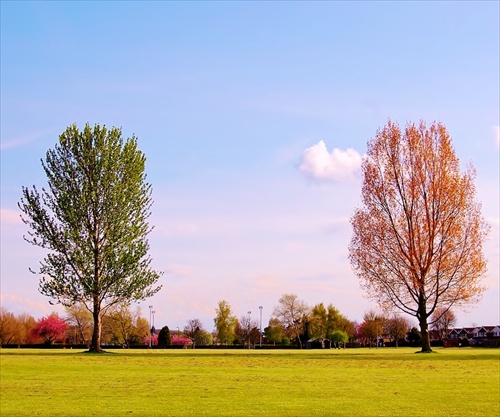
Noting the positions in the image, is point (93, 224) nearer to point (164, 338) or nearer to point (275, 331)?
point (164, 338)

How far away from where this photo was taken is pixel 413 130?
53875 millimetres

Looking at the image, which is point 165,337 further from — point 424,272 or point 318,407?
point 318,407

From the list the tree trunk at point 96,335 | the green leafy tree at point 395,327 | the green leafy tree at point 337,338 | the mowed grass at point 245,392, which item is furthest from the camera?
the green leafy tree at point 395,327

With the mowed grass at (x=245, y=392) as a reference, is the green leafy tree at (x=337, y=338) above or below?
above

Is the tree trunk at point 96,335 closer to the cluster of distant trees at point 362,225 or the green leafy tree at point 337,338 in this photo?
the cluster of distant trees at point 362,225

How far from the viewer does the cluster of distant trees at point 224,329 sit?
4385 inches

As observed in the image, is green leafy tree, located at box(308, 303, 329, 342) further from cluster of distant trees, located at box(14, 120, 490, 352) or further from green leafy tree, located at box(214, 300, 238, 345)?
cluster of distant trees, located at box(14, 120, 490, 352)

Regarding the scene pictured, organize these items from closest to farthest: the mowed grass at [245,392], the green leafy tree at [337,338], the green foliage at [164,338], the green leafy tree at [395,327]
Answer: the mowed grass at [245,392] < the green foliage at [164,338] < the green leafy tree at [337,338] < the green leafy tree at [395,327]

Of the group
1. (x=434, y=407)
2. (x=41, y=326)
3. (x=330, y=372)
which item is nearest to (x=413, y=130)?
(x=330, y=372)

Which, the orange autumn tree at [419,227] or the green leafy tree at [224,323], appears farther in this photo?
the green leafy tree at [224,323]

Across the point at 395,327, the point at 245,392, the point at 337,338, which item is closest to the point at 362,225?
the point at 245,392

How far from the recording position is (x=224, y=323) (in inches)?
5020

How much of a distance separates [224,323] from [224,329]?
1.26m

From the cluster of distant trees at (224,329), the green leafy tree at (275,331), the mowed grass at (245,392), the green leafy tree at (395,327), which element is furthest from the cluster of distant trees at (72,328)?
the mowed grass at (245,392)
